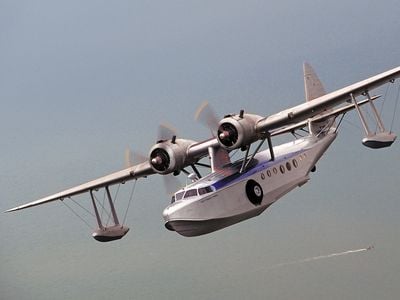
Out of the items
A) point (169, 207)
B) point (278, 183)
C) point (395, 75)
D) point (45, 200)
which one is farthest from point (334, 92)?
point (45, 200)

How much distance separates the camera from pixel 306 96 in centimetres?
3725

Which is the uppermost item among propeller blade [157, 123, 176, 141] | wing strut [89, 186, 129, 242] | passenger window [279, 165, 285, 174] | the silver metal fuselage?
propeller blade [157, 123, 176, 141]

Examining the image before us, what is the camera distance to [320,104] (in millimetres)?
30359

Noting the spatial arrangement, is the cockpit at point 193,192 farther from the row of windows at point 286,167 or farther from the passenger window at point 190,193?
the row of windows at point 286,167

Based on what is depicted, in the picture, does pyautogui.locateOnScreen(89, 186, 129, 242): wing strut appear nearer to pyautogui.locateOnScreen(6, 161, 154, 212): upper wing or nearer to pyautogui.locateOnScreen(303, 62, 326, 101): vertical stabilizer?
pyautogui.locateOnScreen(6, 161, 154, 212): upper wing

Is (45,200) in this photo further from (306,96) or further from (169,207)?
(306,96)

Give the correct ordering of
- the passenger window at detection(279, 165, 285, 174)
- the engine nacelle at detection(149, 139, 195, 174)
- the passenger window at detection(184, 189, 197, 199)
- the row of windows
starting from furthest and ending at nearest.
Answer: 1. the passenger window at detection(279, 165, 285, 174)
2. the row of windows
3. the engine nacelle at detection(149, 139, 195, 174)
4. the passenger window at detection(184, 189, 197, 199)

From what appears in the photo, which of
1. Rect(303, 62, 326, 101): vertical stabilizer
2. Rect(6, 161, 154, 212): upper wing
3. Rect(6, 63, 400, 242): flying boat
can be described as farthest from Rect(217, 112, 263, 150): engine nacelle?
Rect(303, 62, 326, 101): vertical stabilizer

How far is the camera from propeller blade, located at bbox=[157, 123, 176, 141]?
109 ft

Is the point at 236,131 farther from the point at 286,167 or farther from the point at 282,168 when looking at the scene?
the point at 286,167

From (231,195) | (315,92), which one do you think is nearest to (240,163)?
(231,195)

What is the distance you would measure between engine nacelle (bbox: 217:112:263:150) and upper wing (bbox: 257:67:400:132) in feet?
1.27

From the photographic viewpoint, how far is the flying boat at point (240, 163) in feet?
98.4

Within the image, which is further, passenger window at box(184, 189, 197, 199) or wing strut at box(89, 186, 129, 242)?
wing strut at box(89, 186, 129, 242)
